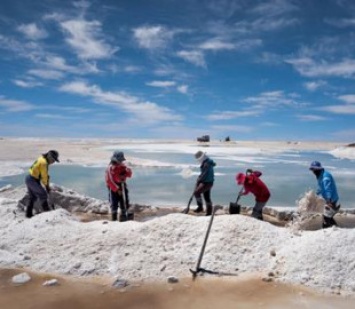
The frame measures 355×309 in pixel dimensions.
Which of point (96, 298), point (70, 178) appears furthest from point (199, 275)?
point (70, 178)

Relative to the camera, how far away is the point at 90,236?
682 centimetres

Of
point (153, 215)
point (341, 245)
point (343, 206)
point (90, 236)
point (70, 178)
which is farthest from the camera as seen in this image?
point (70, 178)

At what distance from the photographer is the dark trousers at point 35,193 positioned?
8.38 metres

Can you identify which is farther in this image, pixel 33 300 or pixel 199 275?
pixel 199 275

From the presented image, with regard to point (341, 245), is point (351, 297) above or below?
below

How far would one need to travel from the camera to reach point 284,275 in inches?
228

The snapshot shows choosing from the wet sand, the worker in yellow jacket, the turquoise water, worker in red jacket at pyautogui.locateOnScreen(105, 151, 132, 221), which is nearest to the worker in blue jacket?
the wet sand

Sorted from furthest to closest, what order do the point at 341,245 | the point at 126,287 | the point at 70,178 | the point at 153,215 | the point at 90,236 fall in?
the point at 70,178 < the point at 153,215 < the point at 90,236 < the point at 341,245 < the point at 126,287

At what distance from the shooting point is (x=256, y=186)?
816cm

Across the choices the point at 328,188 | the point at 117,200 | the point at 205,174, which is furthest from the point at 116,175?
the point at 328,188

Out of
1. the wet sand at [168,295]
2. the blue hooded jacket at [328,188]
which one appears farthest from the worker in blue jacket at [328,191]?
the wet sand at [168,295]

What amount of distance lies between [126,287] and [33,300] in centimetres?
111

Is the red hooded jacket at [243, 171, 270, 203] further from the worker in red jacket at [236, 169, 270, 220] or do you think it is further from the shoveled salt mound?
the shoveled salt mound

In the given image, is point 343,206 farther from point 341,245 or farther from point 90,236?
point 90,236
